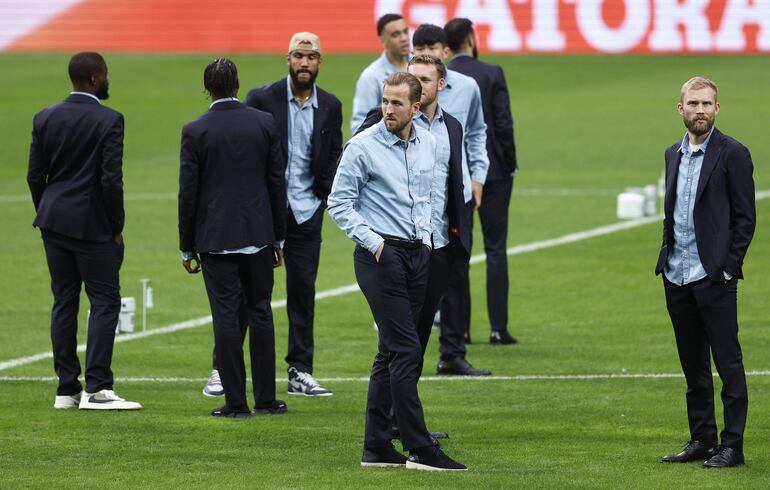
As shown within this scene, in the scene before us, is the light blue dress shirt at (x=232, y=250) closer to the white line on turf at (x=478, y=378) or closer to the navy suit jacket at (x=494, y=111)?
the white line on turf at (x=478, y=378)

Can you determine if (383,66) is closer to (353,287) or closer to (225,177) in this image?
(225,177)

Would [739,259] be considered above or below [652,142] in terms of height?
above

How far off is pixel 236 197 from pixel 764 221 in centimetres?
1142

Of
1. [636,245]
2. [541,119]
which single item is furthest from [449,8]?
[636,245]

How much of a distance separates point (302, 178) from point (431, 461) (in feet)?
9.86

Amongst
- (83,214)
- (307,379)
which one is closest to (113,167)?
(83,214)

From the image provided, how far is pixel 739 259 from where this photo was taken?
8.39 meters

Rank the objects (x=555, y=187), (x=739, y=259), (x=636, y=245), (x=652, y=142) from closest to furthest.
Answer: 1. (x=739, y=259)
2. (x=636, y=245)
3. (x=555, y=187)
4. (x=652, y=142)

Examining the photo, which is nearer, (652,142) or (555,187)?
(555,187)

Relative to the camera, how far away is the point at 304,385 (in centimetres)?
1080

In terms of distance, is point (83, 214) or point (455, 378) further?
point (455, 378)

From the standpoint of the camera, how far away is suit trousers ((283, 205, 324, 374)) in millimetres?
10852

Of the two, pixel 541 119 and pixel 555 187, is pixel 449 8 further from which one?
pixel 555 187

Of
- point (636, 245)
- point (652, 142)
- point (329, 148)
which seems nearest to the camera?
point (329, 148)
